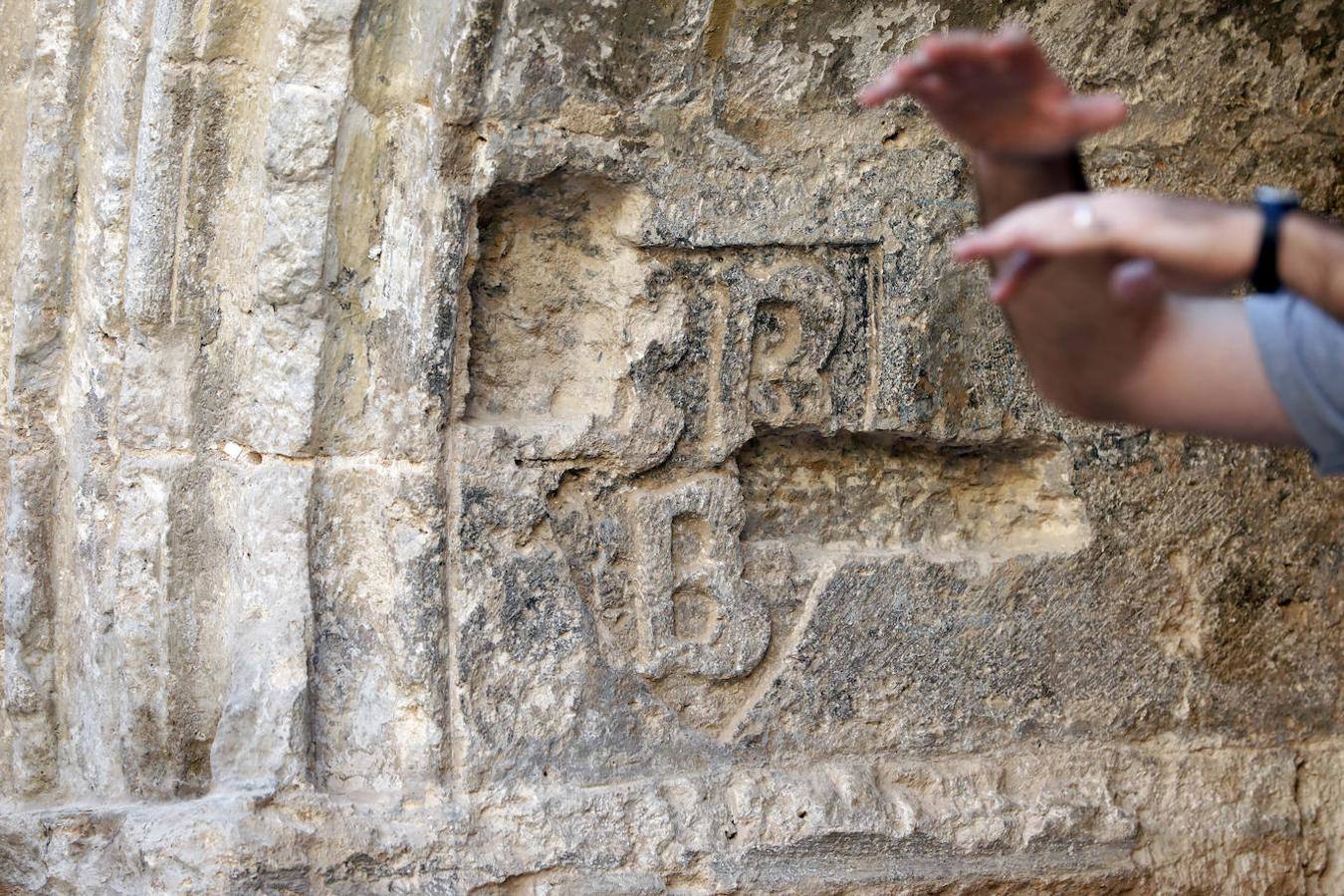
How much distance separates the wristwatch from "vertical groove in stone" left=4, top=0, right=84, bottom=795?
1865 millimetres

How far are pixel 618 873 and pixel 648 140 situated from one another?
3.69 ft

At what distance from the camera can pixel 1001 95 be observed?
100 cm

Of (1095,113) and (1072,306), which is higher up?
(1095,113)

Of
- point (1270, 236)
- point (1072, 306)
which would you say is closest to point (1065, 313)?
point (1072, 306)

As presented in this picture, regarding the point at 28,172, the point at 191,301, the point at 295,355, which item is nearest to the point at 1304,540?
the point at 295,355

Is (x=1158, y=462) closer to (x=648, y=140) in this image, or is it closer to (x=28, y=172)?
(x=648, y=140)

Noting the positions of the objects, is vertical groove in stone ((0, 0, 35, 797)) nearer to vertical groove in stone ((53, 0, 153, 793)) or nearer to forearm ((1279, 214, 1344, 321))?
vertical groove in stone ((53, 0, 153, 793))

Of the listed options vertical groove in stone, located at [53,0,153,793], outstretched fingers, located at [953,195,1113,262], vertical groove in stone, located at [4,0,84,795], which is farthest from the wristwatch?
vertical groove in stone, located at [4,0,84,795]

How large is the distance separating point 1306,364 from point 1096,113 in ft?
0.83

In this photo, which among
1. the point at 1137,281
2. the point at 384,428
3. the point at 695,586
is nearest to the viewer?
the point at 1137,281

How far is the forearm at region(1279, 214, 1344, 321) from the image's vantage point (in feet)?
3.16

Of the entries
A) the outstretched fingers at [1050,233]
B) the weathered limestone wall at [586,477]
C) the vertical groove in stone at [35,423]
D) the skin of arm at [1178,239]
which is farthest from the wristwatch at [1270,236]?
the vertical groove in stone at [35,423]

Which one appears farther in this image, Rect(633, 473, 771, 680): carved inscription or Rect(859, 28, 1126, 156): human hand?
Rect(633, 473, 771, 680): carved inscription

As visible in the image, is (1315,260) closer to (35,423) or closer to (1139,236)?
(1139,236)
